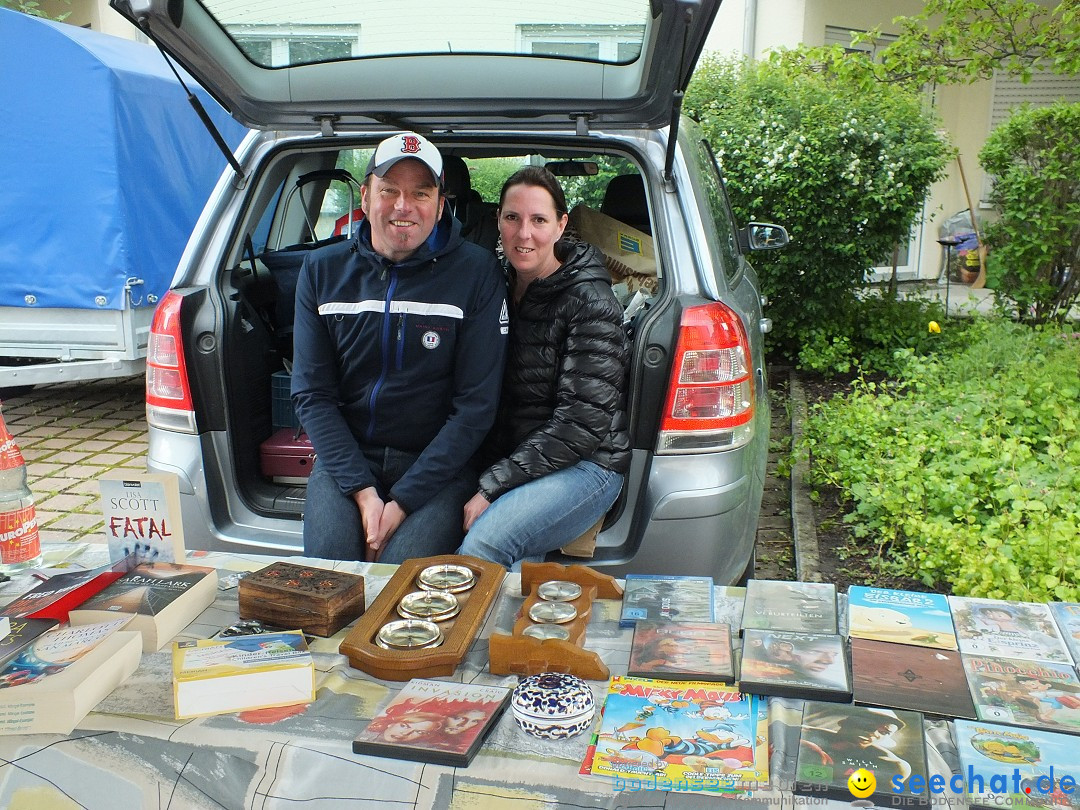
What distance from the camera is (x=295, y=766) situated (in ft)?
4.14

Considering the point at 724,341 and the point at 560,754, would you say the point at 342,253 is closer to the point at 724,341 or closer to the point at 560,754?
the point at 724,341

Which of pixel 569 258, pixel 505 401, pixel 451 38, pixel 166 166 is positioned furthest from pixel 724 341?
pixel 166 166

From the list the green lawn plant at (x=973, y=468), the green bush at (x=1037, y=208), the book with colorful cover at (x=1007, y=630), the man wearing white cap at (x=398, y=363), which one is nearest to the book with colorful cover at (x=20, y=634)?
the man wearing white cap at (x=398, y=363)

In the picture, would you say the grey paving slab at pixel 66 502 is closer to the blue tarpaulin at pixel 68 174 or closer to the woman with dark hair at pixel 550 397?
the blue tarpaulin at pixel 68 174

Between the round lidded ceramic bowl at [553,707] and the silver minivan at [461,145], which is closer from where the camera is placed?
the round lidded ceramic bowl at [553,707]

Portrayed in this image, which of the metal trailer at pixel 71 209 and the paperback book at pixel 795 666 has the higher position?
the metal trailer at pixel 71 209

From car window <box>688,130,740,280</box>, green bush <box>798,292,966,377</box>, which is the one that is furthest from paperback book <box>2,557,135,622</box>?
green bush <box>798,292,966,377</box>

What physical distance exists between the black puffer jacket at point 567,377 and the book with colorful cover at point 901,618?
1010mm

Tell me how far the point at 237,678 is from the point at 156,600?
36 cm

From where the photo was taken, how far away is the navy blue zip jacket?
104 inches

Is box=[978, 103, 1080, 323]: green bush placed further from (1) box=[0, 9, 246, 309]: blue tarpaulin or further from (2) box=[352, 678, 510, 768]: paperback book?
(2) box=[352, 678, 510, 768]: paperback book

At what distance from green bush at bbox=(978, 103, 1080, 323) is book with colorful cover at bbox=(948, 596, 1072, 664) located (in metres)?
6.53

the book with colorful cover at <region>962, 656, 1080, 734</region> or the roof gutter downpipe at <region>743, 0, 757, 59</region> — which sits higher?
the roof gutter downpipe at <region>743, 0, 757, 59</region>

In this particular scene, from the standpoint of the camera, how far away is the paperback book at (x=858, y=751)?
1.16 meters
